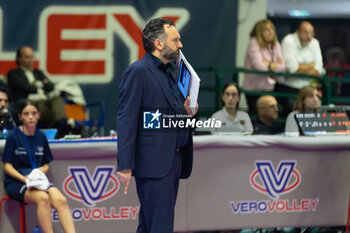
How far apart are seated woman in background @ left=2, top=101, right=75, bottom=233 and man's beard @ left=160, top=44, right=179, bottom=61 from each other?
1873mm

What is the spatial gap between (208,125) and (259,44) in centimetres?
245

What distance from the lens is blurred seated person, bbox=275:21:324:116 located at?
8.50 meters

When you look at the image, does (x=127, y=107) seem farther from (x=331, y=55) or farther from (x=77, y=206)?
(x=331, y=55)

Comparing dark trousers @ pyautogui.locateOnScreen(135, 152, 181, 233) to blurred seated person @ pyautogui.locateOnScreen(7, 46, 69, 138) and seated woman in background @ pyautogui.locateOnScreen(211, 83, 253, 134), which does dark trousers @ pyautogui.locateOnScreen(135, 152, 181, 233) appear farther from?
blurred seated person @ pyautogui.locateOnScreen(7, 46, 69, 138)

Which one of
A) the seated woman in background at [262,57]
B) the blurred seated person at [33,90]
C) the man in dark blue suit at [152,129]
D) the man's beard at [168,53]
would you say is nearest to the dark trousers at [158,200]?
the man in dark blue suit at [152,129]

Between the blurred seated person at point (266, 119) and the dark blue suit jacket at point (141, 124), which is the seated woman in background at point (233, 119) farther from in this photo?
the dark blue suit jacket at point (141, 124)

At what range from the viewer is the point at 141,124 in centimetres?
398

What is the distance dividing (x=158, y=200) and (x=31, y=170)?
191 centimetres

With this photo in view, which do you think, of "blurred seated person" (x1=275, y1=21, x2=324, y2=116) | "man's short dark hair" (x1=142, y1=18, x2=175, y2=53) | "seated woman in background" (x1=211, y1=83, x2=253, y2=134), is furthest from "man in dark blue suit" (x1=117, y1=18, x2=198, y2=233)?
"blurred seated person" (x1=275, y1=21, x2=324, y2=116)

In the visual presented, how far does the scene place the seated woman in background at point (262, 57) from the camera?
26.9 ft

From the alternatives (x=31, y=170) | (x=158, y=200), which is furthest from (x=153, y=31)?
(x=31, y=170)

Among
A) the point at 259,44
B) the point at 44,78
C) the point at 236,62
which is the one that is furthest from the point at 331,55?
the point at 44,78

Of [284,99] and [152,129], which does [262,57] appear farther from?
[152,129]

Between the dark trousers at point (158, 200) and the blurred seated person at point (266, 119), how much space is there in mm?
2272
